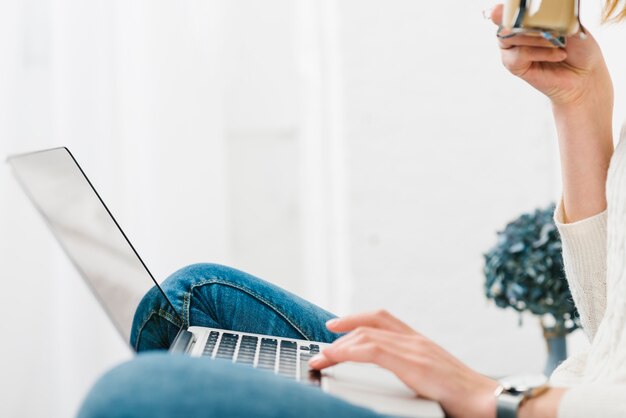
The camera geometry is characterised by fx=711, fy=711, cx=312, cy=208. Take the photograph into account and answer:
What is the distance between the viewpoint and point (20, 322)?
1762 millimetres

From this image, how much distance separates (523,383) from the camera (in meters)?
0.63

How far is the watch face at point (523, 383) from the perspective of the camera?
625 mm

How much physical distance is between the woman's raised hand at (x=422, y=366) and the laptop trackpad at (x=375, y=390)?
17 millimetres

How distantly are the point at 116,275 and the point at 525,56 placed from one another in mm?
526

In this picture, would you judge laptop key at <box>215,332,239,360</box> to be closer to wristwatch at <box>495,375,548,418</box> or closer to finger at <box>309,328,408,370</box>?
finger at <box>309,328,408,370</box>

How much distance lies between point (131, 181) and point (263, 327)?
1.22 meters

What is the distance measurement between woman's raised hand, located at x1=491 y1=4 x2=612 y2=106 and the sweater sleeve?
0.52 feet

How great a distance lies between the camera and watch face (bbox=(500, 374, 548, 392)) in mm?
625

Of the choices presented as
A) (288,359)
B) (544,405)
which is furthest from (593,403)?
(288,359)

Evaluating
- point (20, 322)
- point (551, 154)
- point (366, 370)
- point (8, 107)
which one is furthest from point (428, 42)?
point (366, 370)

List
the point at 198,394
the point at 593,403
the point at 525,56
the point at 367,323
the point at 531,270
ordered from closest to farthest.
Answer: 1. the point at 198,394
2. the point at 593,403
3. the point at 367,323
4. the point at 525,56
5. the point at 531,270

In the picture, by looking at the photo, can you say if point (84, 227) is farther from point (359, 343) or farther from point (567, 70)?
point (567, 70)

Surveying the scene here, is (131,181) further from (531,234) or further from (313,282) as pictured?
(531,234)

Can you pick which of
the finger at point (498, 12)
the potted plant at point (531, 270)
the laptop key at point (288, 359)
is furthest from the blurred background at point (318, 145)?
the finger at point (498, 12)
